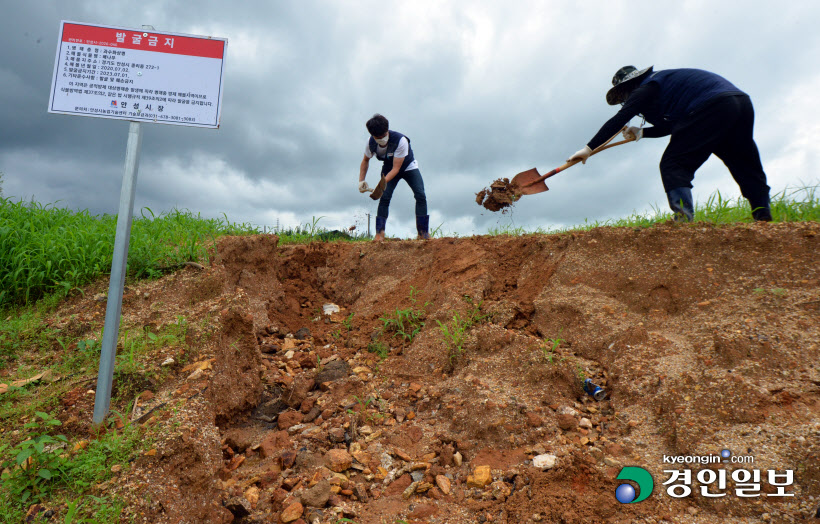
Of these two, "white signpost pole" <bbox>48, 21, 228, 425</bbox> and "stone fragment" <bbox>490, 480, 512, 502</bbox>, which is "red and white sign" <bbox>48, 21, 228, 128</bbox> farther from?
"stone fragment" <bbox>490, 480, 512, 502</bbox>

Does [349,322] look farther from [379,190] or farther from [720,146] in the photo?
[720,146]

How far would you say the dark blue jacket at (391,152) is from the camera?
5.71 meters

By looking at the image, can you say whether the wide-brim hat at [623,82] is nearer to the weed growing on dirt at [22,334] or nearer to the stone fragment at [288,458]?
the stone fragment at [288,458]

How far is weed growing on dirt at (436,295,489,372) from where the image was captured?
3.29 metres

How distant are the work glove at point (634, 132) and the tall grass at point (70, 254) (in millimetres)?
4566

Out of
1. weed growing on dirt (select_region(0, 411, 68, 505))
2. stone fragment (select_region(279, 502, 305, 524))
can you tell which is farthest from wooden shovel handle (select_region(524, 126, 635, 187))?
weed growing on dirt (select_region(0, 411, 68, 505))

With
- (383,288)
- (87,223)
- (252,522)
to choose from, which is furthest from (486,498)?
(87,223)

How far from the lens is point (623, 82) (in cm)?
440

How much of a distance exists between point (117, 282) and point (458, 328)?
90.9 inches

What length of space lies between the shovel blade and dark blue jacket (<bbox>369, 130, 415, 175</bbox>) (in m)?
1.40

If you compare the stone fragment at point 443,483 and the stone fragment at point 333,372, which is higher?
the stone fragment at point 333,372

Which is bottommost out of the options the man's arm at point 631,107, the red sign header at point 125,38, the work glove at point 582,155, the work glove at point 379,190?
the red sign header at point 125,38

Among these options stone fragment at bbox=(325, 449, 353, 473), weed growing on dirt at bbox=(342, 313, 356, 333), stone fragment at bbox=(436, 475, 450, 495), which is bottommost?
stone fragment at bbox=(436, 475, 450, 495)

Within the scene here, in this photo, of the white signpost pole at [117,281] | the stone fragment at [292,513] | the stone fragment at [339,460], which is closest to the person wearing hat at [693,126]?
the stone fragment at [339,460]
